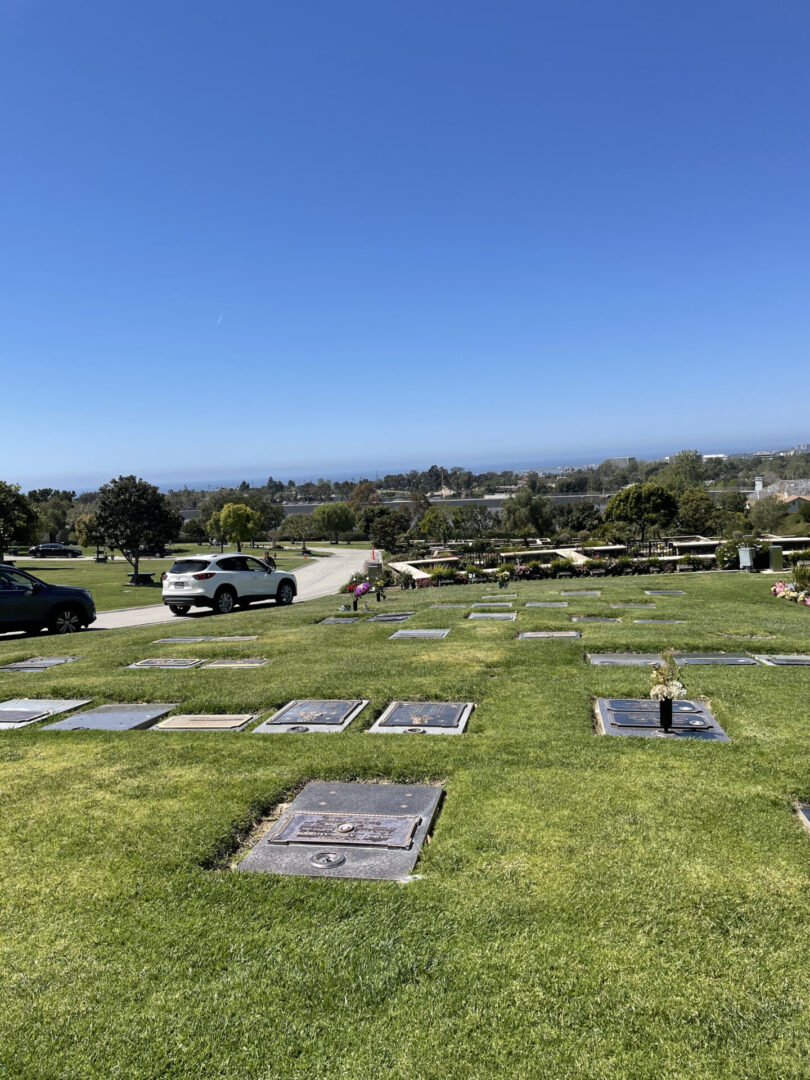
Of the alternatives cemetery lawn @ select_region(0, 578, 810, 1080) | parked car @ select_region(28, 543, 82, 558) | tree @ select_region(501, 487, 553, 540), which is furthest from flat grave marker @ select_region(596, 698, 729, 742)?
parked car @ select_region(28, 543, 82, 558)

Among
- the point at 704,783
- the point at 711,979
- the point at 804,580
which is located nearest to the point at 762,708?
the point at 704,783

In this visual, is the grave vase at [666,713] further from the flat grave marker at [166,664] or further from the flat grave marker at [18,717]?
the flat grave marker at [166,664]

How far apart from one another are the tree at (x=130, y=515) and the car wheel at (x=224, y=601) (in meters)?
26.9

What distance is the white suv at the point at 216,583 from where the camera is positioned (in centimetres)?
1752

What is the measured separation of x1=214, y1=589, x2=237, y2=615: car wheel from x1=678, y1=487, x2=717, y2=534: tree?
46630mm

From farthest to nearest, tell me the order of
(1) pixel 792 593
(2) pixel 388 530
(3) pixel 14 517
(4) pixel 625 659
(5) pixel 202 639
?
(2) pixel 388 530 → (3) pixel 14 517 → (1) pixel 792 593 → (5) pixel 202 639 → (4) pixel 625 659

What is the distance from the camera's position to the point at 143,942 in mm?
3164

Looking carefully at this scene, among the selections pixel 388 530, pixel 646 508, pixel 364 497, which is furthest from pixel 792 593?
pixel 364 497

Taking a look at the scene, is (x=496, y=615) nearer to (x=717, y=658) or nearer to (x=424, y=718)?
(x=717, y=658)

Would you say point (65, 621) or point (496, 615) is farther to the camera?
point (65, 621)

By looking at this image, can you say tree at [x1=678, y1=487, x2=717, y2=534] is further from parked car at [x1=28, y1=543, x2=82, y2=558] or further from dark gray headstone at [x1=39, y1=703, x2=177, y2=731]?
dark gray headstone at [x1=39, y1=703, x2=177, y2=731]

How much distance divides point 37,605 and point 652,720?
12.9 m

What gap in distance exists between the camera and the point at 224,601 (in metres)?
18.0

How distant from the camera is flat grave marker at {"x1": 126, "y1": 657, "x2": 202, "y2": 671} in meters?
9.18
